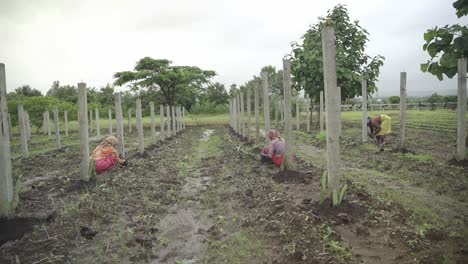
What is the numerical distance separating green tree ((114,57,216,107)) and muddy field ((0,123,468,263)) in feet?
67.7

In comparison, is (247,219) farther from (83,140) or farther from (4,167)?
(83,140)

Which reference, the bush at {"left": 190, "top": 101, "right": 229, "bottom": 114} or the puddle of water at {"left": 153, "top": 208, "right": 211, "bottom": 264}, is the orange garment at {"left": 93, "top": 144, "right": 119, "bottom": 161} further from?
the bush at {"left": 190, "top": 101, "right": 229, "bottom": 114}

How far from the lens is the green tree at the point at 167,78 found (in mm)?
27734

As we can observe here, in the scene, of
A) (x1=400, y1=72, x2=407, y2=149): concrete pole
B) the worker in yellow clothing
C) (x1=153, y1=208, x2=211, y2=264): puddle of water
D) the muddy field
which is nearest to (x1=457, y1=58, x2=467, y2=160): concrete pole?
the muddy field

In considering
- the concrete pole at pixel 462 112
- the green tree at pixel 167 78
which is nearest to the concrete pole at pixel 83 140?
the concrete pole at pixel 462 112

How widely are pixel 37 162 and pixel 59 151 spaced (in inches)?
118

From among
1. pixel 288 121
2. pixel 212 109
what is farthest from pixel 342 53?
pixel 212 109

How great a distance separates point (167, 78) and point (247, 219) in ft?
78.2

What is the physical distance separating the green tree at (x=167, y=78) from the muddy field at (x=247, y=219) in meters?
20.6

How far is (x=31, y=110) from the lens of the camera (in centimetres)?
2347

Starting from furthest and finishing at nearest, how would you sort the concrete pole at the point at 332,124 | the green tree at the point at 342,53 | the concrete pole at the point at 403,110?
the green tree at the point at 342,53
the concrete pole at the point at 403,110
the concrete pole at the point at 332,124

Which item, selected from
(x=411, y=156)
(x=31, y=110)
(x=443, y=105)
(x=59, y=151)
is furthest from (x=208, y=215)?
(x=443, y=105)

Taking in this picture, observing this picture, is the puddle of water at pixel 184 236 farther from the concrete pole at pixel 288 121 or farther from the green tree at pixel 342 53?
the green tree at pixel 342 53

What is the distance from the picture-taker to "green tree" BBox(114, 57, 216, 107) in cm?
2773
